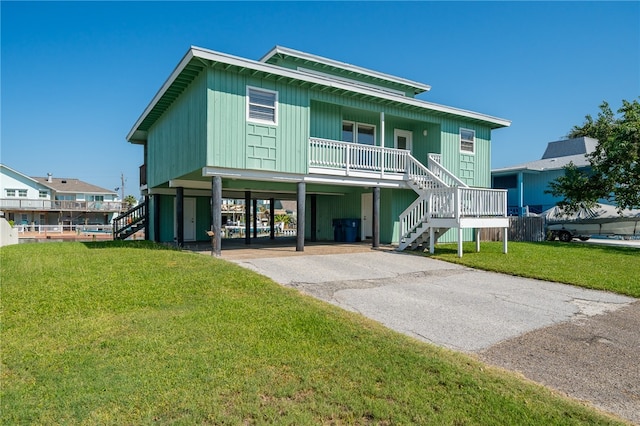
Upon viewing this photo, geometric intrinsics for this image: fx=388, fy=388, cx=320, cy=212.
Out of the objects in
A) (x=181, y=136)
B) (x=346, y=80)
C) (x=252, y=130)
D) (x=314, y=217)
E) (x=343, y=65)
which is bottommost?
(x=314, y=217)

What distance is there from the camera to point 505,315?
6355 mm

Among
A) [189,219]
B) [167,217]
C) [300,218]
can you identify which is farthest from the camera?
[167,217]

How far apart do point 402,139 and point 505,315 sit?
1298cm

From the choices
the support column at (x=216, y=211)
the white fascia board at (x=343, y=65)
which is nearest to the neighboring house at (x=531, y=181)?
the white fascia board at (x=343, y=65)

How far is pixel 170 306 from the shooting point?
20.2 feet

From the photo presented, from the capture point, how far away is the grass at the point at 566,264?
29.7 ft

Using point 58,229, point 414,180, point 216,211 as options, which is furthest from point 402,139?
point 58,229

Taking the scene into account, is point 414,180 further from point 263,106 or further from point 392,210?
point 263,106

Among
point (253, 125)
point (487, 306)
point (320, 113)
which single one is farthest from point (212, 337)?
point (320, 113)

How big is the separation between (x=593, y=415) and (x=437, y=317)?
2.91 m

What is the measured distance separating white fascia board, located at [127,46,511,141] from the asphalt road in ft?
19.2

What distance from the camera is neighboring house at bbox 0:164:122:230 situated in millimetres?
45781

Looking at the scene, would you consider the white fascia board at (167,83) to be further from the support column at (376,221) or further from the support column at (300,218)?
the support column at (376,221)

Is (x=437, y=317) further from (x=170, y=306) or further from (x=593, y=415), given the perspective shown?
(x=170, y=306)
